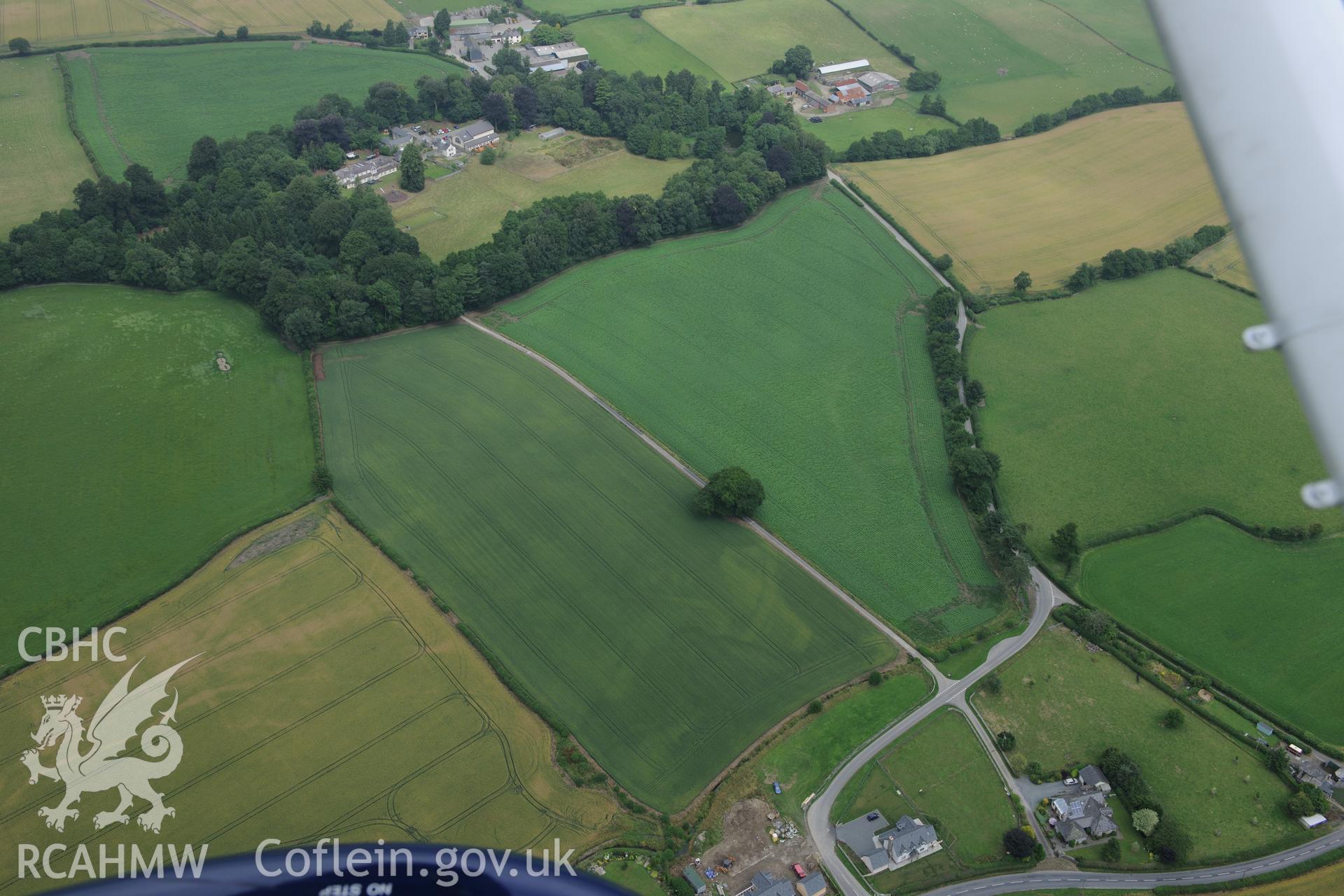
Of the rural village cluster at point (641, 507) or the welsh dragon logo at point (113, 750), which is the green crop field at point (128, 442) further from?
the welsh dragon logo at point (113, 750)

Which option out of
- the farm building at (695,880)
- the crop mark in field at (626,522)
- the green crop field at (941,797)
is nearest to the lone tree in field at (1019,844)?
the green crop field at (941,797)

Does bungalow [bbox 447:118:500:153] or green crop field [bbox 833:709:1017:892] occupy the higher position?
bungalow [bbox 447:118:500:153]

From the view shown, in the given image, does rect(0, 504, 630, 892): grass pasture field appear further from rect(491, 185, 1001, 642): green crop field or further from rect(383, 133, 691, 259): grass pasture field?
rect(383, 133, 691, 259): grass pasture field

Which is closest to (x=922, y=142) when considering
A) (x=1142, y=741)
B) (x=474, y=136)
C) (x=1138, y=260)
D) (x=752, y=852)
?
(x=1138, y=260)

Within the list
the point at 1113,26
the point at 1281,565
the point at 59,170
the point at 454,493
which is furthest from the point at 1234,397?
the point at 59,170

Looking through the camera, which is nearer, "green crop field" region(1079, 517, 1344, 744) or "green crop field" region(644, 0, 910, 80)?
"green crop field" region(1079, 517, 1344, 744)

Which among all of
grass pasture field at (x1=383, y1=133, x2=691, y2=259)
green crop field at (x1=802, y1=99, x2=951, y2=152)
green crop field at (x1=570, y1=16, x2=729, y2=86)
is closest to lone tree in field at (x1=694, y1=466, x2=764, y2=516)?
grass pasture field at (x1=383, y1=133, x2=691, y2=259)

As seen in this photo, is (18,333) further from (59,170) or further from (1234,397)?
(1234,397)
